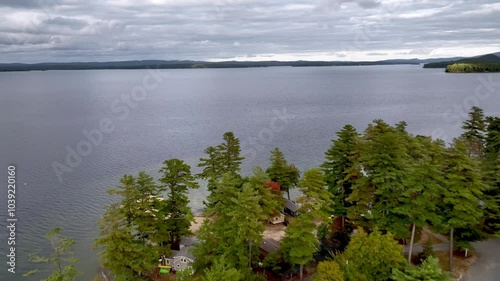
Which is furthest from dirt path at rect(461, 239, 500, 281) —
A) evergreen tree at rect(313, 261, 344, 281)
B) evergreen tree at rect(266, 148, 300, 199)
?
evergreen tree at rect(266, 148, 300, 199)

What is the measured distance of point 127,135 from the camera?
79750mm

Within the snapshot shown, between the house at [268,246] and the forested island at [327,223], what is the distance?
82 mm

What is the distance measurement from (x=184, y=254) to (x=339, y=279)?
42.4 feet

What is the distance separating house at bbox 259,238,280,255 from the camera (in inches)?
1179

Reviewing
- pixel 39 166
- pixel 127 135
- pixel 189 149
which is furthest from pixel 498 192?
pixel 127 135

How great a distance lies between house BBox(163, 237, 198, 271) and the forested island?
8 centimetres

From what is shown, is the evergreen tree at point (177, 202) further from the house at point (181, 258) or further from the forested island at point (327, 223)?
the house at point (181, 258)

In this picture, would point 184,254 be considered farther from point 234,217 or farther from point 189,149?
point 189,149

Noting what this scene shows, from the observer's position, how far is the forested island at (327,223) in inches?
852

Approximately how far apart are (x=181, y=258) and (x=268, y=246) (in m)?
6.90

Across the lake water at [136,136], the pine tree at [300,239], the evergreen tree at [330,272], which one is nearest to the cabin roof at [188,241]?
the lake water at [136,136]

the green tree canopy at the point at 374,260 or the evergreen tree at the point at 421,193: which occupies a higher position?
the evergreen tree at the point at 421,193

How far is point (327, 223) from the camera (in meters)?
26.2

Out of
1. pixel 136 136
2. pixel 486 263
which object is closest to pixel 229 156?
pixel 486 263
